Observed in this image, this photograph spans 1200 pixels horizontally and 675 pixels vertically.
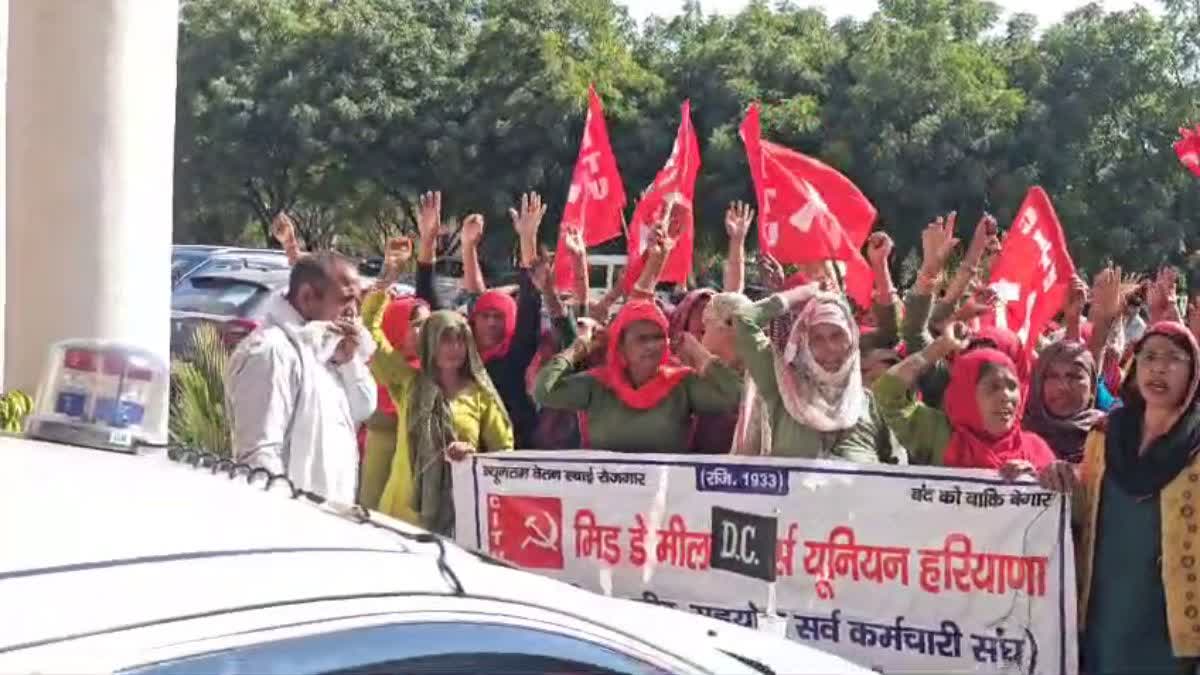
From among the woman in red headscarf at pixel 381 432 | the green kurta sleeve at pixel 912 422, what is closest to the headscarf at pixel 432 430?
the woman in red headscarf at pixel 381 432

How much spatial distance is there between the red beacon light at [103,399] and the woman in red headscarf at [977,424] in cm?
334

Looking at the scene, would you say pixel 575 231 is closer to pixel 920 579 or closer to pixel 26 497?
pixel 920 579

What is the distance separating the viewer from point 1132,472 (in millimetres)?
4980

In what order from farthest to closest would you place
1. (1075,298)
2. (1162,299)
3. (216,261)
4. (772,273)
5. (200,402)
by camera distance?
1. (216,261)
2. (200,402)
3. (1075,298)
4. (772,273)
5. (1162,299)

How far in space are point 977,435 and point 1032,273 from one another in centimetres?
283

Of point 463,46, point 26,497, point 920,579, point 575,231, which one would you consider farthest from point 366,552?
point 463,46

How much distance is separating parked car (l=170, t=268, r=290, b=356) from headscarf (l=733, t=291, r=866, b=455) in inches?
311

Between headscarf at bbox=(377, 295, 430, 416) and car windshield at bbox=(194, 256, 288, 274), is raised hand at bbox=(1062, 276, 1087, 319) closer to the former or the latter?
headscarf at bbox=(377, 295, 430, 416)

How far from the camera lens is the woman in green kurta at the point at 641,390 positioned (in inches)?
247

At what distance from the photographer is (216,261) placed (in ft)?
61.2

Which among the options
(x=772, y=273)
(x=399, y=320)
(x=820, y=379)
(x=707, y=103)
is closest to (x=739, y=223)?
(x=772, y=273)

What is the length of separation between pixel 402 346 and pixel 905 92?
2359cm

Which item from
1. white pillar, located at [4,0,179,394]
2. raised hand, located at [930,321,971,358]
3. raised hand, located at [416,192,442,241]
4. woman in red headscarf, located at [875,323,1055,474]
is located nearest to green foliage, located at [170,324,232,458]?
white pillar, located at [4,0,179,394]

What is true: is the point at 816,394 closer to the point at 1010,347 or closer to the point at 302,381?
the point at 1010,347
